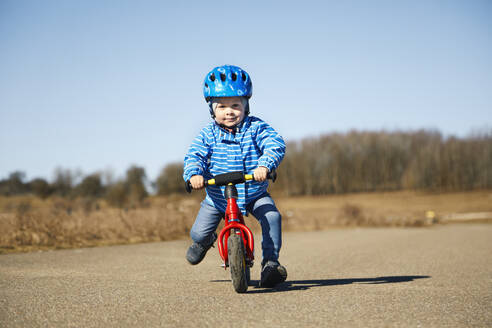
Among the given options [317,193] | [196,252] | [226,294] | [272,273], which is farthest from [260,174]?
[317,193]

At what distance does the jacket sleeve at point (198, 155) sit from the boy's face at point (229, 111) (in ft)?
0.78

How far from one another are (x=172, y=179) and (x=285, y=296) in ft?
173

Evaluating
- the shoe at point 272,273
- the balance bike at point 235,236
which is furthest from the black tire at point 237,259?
the shoe at point 272,273

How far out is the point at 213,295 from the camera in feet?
14.4

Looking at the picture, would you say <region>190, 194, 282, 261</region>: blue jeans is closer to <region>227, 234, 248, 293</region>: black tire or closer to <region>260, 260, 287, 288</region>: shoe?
<region>260, 260, 287, 288</region>: shoe

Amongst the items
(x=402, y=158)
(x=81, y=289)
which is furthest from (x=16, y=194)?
(x=402, y=158)

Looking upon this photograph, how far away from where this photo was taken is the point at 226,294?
14.6 feet

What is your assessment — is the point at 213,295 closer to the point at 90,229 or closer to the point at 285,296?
the point at 285,296

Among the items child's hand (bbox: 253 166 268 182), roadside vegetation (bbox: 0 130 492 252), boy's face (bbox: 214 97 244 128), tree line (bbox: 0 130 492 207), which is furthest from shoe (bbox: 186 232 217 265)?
tree line (bbox: 0 130 492 207)

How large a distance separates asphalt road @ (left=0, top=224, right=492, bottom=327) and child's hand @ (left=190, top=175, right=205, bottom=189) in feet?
3.16

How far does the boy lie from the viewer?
4801mm

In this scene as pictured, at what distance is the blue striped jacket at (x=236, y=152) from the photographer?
485 centimetres

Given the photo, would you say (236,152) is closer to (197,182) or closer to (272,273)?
(197,182)

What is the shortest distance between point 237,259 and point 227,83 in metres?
1.69
